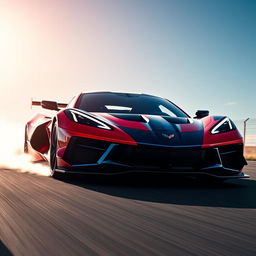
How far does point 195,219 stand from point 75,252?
4.01ft

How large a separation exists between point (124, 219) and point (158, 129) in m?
2.44

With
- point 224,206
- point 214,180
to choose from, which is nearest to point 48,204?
point 224,206

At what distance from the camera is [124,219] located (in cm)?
319

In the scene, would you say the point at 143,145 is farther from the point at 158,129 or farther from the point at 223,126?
the point at 223,126

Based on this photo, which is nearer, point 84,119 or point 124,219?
point 124,219

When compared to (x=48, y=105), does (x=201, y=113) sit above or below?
below

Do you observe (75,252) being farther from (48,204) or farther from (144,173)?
(144,173)

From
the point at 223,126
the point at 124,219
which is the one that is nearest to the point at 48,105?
the point at 223,126

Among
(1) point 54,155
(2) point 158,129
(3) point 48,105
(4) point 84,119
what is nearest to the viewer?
(2) point 158,129

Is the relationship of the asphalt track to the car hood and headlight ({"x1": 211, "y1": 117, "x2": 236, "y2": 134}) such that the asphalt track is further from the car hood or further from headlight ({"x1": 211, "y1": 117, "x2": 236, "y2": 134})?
headlight ({"x1": 211, "y1": 117, "x2": 236, "y2": 134})

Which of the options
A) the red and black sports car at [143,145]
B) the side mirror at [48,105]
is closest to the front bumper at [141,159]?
the red and black sports car at [143,145]

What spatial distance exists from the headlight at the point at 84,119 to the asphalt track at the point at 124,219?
2.10 feet

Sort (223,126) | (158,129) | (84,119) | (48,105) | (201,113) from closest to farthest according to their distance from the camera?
(158,129) → (84,119) → (223,126) → (201,113) → (48,105)

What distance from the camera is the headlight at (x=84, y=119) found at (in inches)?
216
